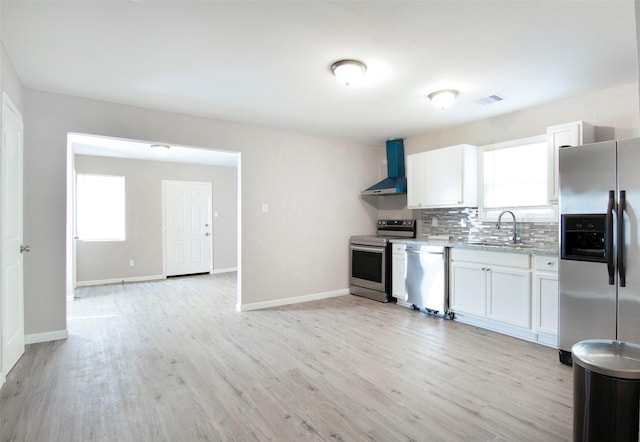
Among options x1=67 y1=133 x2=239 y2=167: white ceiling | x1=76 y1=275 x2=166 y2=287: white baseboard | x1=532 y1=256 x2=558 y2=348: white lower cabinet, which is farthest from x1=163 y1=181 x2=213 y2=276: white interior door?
x1=532 y1=256 x2=558 y2=348: white lower cabinet

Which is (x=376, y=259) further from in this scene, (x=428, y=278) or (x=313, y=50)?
(x=313, y=50)

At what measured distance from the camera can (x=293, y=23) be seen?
2.20 meters

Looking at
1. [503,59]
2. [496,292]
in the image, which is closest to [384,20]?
[503,59]

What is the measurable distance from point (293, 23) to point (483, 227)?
11.3ft

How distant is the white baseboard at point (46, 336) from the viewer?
10.8ft

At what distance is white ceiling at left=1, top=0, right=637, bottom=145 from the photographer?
81.8 inches

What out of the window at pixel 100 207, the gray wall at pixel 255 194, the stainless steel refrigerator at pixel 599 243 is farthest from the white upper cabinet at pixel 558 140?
the window at pixel 100 207

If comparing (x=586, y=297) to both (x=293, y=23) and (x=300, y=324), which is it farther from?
(x=293, y=23)

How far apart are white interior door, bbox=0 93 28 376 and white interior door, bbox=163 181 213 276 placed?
4080 mm

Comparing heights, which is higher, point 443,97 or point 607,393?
point 443,97

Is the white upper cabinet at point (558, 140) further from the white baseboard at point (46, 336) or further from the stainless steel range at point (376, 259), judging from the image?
the white baseboard at point (46, 336)

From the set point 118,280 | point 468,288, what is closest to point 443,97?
point 468,288

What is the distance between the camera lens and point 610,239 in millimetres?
2588

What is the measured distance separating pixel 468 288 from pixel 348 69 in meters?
2.78
